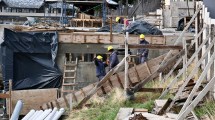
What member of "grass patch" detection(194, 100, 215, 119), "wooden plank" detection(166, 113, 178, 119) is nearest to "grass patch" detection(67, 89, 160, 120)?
"wooden plank" detection(166, 113, 178, 119)

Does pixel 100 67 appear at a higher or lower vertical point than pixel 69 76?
higher

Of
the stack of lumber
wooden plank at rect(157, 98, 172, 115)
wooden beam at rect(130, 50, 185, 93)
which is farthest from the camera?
wooden beam at rect(130, 50, 185, 93)

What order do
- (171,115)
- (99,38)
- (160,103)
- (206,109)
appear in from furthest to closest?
(99,38), (160,103), (171,115), (206,109)

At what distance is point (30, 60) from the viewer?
2127 cm

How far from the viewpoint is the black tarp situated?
20859 millimetres

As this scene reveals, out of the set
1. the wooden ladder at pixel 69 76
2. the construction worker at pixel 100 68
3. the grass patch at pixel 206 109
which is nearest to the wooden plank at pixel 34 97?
the wooden ladder at pixel 69 76

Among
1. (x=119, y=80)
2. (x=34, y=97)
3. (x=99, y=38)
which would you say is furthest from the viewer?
(x=99, y=38)

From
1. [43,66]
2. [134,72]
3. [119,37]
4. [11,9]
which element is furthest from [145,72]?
[11,9]

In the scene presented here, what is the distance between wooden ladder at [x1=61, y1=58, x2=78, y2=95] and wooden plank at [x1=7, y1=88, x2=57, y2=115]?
32.1 inches

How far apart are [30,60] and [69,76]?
1.90 m

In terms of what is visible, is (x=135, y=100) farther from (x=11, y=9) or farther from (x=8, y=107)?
(x=11, y=9)

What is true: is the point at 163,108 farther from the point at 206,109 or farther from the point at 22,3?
the point at 22,3

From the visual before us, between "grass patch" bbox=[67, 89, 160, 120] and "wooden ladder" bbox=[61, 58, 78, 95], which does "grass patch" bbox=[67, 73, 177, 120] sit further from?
"wooden ladder" bbox=[61, 58, 78, 95]

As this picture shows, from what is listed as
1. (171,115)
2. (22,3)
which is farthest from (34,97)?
(22,3)
